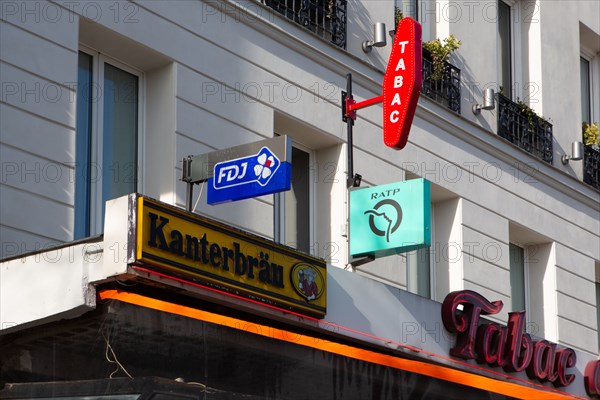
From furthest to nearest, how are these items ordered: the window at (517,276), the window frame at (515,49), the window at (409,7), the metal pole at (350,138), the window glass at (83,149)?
the window frame at (515,49) → the window at (517,276) → the window at (409,7) → the metal pole at (350,138) → the window glass at (83,149)

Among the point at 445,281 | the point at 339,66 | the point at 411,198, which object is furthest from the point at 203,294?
the point at 445,281

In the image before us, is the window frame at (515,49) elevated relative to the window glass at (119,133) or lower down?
elevated

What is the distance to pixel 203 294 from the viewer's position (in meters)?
11.1

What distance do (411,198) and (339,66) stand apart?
3.14 metres

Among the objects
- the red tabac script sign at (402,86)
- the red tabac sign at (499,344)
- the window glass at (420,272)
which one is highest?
the red tabac script sign at (402,86)

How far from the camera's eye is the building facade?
10.9m

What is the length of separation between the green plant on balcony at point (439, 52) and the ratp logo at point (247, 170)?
6735mm

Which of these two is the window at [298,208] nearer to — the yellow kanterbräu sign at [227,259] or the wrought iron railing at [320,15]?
the wrought iron railing at [320,15]

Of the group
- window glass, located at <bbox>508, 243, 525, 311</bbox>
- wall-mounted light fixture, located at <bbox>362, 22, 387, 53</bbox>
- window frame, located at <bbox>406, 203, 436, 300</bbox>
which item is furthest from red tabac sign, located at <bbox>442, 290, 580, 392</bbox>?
wall-mounted light fixture, located at <bbox>362, 22, 387, 53</bbox>

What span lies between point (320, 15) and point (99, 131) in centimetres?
401

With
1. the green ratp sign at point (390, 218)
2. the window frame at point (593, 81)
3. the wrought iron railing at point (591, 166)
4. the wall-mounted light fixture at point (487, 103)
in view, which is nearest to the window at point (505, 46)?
the wall-mounted light fixture at point (487, 103)

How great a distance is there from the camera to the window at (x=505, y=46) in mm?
20969

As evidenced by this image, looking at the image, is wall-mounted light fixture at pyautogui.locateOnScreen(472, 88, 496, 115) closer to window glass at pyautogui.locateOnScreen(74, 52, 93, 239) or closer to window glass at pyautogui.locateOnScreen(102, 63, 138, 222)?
window glass at pyautogui.locateOnScreen(102, 63, 138, 222)

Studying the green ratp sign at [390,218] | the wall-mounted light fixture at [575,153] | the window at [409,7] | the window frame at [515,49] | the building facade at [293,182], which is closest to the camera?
the building facade at [293,182]
